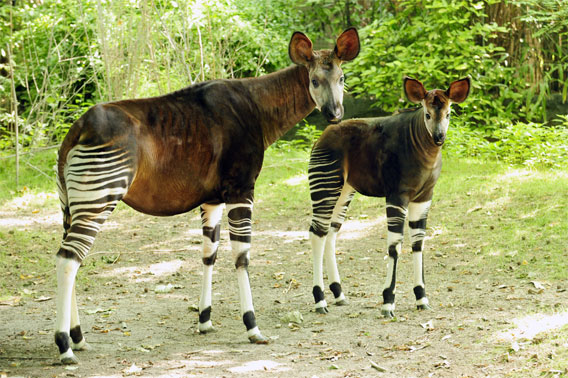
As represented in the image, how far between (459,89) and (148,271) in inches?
154

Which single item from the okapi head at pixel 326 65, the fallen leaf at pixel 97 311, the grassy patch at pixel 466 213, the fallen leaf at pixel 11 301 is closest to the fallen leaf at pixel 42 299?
the fallen leaf at pixel 11 301

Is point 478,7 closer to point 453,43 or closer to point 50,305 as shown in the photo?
point 453,43

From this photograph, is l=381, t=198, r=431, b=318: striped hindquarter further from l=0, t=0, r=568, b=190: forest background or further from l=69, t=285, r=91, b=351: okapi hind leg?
l=0, t=0, r=568, b=190: forest background

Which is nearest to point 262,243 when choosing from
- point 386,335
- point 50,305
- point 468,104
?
point 50,305

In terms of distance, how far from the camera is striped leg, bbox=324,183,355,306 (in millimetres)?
6125

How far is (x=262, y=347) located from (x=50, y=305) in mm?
2344

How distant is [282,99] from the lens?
16.9 feet

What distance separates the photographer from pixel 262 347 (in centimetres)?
496

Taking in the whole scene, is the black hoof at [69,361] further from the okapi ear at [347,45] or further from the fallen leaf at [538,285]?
the fallen leaf at [538,285]

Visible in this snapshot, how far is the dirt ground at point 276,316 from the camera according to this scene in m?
4.49

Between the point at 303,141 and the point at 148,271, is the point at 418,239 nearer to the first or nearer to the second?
the point at 148,271

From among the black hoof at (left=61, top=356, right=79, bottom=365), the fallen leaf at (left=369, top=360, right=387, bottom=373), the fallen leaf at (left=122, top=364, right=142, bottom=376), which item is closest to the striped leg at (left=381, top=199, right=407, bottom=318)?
the fallen leaf at (left=369, top=360, right=387, bottom=373)

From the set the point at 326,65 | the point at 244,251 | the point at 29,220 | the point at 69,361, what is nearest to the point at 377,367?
the point at 244,251

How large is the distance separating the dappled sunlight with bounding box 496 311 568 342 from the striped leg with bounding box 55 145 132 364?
2.75 m
